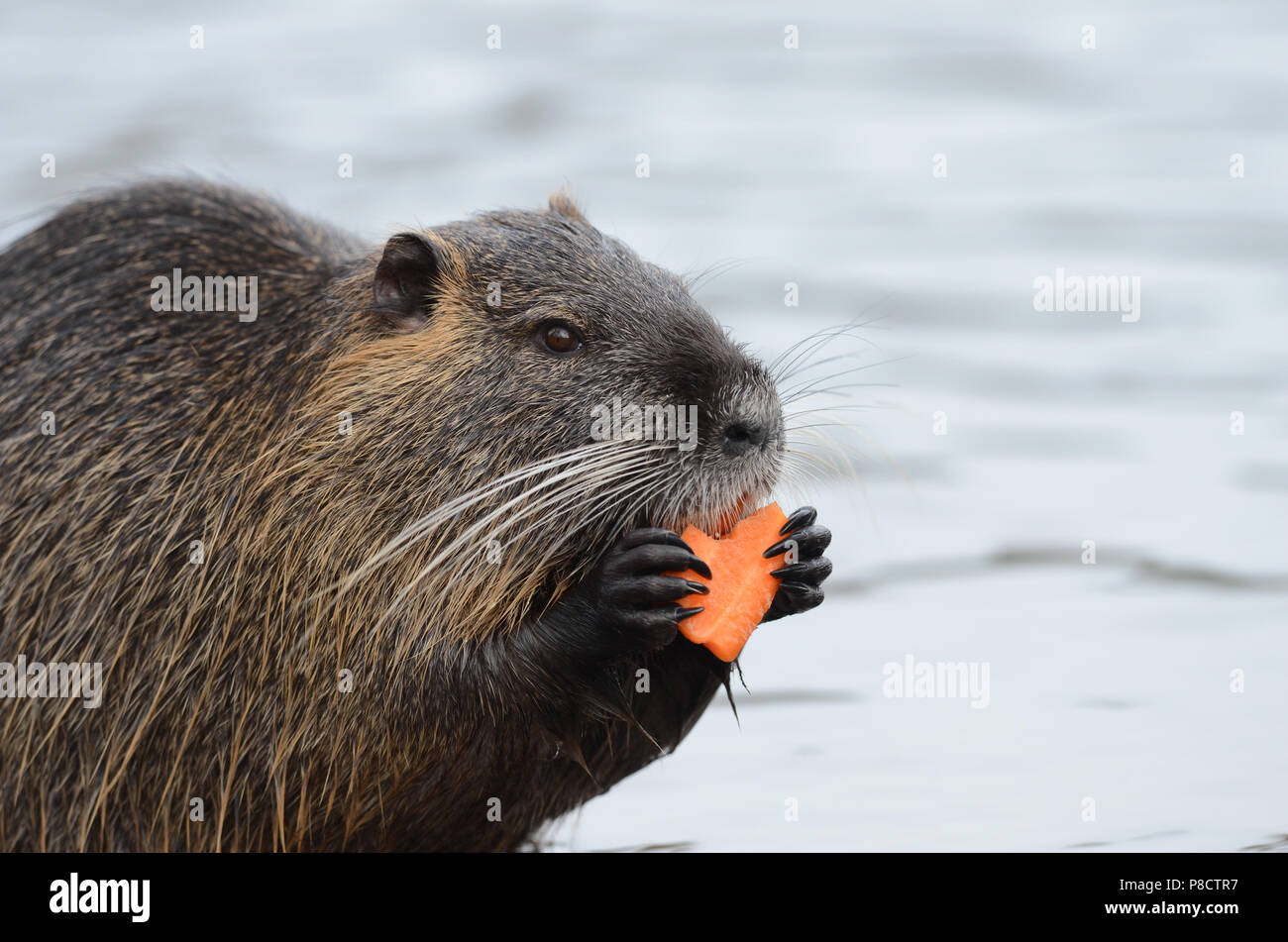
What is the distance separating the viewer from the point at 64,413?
6.02 metres

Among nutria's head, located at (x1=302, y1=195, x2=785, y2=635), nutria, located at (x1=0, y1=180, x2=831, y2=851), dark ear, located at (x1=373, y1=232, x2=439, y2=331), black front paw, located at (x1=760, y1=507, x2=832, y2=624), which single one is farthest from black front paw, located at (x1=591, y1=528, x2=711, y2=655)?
dark ear, located at (x1=373, y1=232, x2=439, y2=331)

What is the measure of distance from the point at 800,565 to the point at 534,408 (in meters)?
0.80

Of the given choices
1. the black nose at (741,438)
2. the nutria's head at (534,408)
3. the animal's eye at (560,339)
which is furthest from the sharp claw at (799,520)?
the animal's eye at (560,339)

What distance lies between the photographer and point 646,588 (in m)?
5.17

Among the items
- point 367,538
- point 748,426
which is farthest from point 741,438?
point 367,538

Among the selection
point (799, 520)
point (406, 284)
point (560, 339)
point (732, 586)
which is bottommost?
point (732, 586)

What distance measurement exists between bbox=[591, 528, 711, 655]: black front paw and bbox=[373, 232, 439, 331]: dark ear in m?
0.95

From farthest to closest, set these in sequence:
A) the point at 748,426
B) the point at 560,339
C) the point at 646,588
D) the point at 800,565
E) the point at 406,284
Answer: the point at 406,284 < the point at 560,339 < the point at 800,565 < the point at 748,426 < the point at 646,588

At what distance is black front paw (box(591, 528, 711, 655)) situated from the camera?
5180 mm

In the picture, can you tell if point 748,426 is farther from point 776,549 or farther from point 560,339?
point 560,339

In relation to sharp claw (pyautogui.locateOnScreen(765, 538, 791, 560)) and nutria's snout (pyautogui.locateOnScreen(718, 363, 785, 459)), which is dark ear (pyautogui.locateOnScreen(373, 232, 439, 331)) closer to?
nutria's snout (pyautogui.locateOnScreen(718, 363, 785, 459))

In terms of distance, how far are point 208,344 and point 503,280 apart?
0.98 m

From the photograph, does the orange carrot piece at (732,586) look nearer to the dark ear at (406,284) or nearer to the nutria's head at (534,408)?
the nutria's head at (534,408)
